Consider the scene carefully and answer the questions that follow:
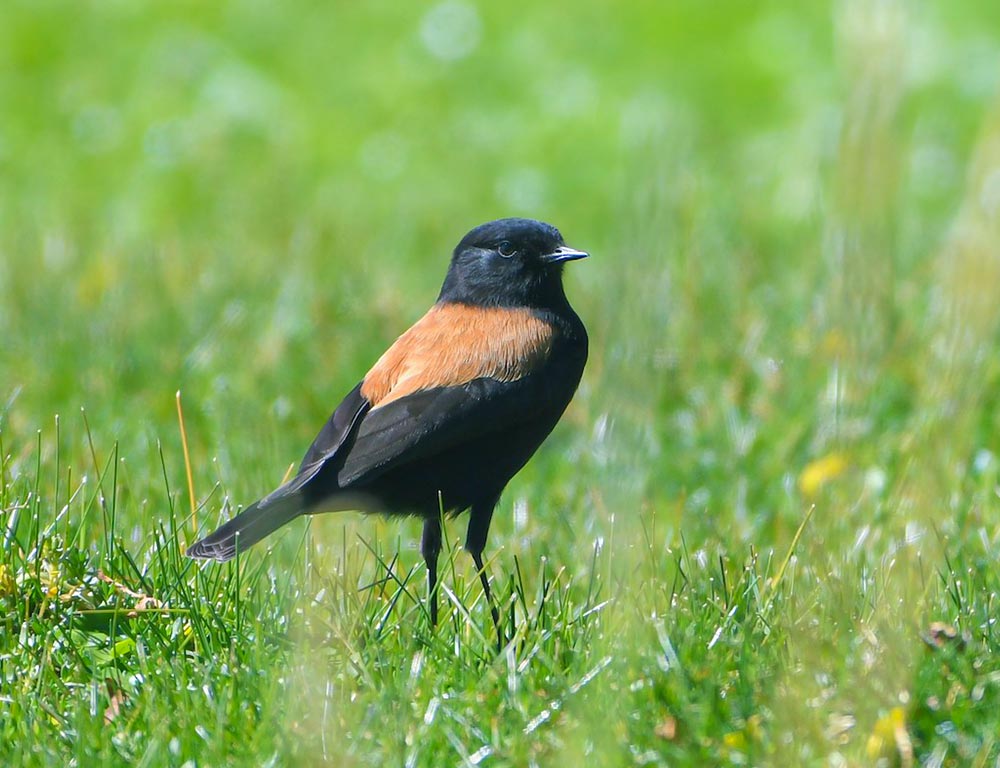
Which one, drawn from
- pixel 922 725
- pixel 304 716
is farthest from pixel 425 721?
pixel 922 725

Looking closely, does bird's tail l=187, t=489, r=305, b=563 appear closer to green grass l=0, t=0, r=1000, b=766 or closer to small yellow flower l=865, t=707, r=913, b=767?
green grass l=0, t=0, r=1000, b=766

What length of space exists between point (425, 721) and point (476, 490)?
1.06 metres

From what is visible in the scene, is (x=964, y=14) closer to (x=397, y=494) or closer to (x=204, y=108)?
(x=204, y=108)

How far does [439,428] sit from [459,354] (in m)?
0.25

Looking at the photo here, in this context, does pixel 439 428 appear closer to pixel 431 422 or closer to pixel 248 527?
pixel 431 422

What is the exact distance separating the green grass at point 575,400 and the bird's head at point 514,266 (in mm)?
598

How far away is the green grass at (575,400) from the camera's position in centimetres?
204

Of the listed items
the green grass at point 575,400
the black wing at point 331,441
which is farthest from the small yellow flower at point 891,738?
the black wing at point 331,441

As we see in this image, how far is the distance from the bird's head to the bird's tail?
3.10 ft

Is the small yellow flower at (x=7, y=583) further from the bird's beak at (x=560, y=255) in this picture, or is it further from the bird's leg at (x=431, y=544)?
the bird's beak at (x=560, y=255)

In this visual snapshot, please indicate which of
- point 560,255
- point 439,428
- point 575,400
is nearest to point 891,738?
point 439,428

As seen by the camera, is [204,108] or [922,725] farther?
[204,108]

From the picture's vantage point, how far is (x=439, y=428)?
363cm

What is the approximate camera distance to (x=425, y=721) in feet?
9.19
